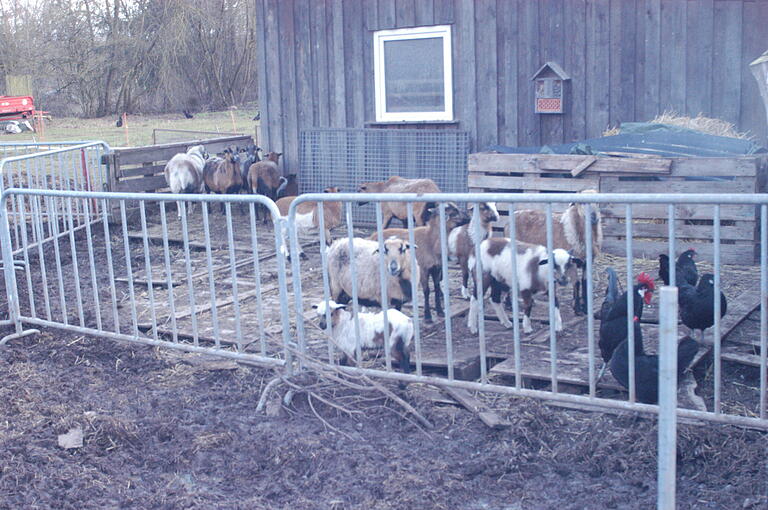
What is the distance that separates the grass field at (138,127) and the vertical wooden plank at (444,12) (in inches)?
473

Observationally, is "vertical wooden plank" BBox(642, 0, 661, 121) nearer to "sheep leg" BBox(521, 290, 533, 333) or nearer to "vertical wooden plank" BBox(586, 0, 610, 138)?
"vertical wooden plank" BBox(586, 0, 610, 138)

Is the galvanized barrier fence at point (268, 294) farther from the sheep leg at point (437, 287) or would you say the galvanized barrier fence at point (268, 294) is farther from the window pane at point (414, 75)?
the window pane at point (414, 75)

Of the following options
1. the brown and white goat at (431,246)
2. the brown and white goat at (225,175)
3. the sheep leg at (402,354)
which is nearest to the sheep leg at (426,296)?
the brown and white goat at (431,246)

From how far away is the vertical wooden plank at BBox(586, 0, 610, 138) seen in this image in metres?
10.5

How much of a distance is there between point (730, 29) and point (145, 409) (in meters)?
8.08

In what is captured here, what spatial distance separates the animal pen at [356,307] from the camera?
13.7 ft

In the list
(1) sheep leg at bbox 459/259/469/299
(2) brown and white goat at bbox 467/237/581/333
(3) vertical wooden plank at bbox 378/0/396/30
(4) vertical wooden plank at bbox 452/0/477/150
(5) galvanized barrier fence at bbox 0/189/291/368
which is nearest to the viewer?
(5) galvanized barrier fence at bbox 0/189/291/368

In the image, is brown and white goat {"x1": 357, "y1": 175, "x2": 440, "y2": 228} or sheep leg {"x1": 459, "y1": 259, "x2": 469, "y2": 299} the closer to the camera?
sheep leg {"x1": 459, "y1": 259, "x2": 469, "y2": 299}

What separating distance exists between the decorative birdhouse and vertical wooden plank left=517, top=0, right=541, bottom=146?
226 mm

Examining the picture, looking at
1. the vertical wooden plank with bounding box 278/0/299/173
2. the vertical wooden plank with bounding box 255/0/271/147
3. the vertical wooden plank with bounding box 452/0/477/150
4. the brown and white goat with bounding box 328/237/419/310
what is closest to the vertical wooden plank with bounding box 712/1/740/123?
the vertical wooden plank with bounding box 452/0/477/150

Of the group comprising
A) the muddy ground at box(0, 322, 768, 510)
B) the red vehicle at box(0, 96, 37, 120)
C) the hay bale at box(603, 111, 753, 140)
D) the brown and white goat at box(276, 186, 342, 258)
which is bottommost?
the muddy ground at box(0, 322, 768, 510)

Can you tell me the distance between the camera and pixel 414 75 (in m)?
11.9

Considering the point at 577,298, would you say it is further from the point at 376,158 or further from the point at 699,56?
the point at 376,158

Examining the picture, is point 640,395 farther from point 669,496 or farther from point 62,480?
point 62,480
